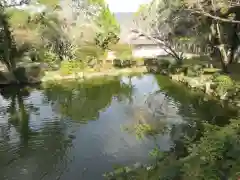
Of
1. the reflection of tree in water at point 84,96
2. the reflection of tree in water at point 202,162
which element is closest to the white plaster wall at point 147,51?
the reflection of tree in water at point 84,96

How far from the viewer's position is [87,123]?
44.7ft

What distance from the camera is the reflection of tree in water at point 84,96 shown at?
617 inches

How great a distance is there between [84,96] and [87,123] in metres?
5.98

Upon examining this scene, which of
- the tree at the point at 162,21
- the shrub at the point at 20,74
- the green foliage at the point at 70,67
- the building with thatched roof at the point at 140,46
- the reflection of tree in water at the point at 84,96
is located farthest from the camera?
the building with thatched roof at the point at 140,46

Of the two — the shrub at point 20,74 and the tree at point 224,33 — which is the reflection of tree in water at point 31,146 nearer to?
the shrub at point 20,74

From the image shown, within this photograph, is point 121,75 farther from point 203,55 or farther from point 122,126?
point 122,126

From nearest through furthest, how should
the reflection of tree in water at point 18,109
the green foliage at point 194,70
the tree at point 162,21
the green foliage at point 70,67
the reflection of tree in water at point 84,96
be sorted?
the reflection of tree in water at point 18,109 < the reflection of tree in water at point 84,96 < the green foliage at point 194,70 < the green foliage at point 70,67 < the tree at point 162,21

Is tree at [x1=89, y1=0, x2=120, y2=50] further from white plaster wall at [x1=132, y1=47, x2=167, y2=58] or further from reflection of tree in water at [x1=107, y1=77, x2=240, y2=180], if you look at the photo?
reflection of tree in water at [x1=107, y1=77, x2=240, y2=180]

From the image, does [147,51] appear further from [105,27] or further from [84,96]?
[84,96]

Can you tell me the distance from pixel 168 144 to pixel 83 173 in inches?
127

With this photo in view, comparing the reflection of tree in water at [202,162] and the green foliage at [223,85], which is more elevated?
the green foliage at [223,85]

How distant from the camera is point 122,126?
1291cm

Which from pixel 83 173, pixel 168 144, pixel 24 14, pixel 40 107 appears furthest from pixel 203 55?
pixel 83 173

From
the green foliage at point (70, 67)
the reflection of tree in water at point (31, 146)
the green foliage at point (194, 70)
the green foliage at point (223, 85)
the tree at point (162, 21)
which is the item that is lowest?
the reflection of tree in water at point (31, 146)
